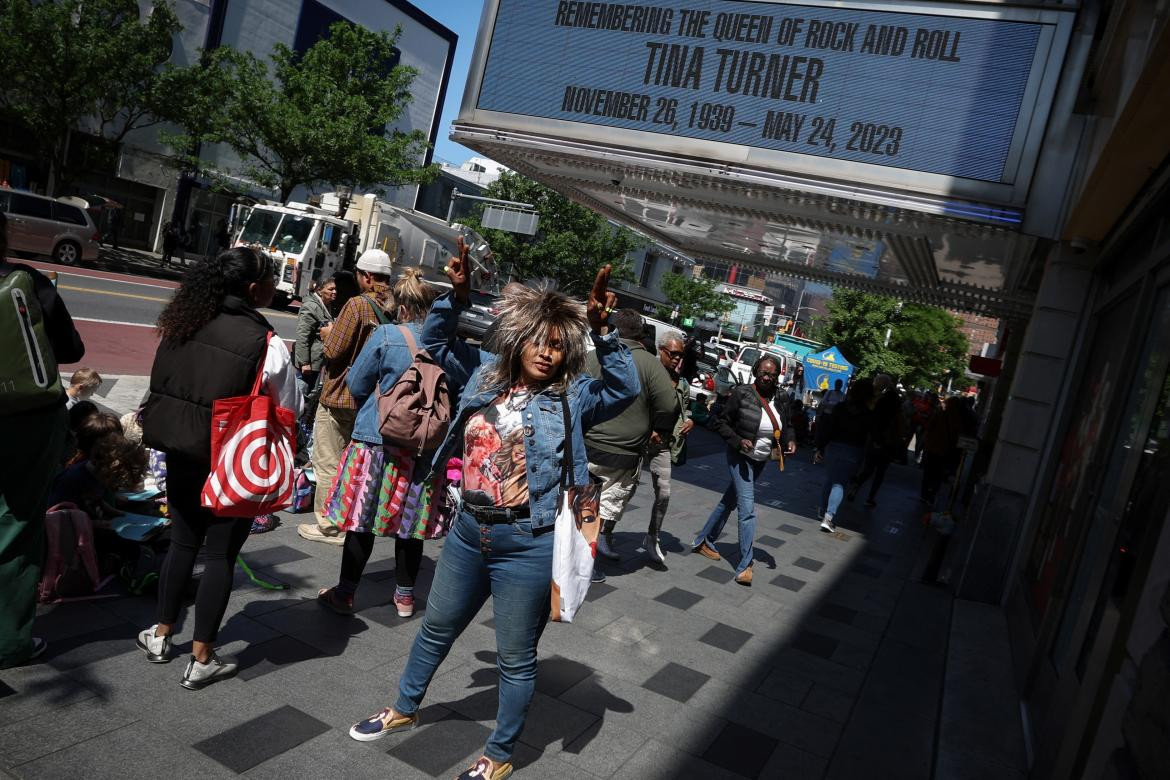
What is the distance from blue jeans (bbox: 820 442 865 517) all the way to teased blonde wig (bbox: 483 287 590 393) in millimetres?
6772

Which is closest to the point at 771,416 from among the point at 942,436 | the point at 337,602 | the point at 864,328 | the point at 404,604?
the point at 404,604

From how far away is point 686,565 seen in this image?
23.8 feet

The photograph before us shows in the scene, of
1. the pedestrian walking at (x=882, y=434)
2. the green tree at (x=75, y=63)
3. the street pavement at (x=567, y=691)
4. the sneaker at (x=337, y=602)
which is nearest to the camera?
the street pavement at (x=567, y=691)

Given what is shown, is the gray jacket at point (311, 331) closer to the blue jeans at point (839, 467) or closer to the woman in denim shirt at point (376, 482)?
the woman in denim shirt at point (376, 482)

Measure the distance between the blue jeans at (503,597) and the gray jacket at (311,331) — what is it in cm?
368

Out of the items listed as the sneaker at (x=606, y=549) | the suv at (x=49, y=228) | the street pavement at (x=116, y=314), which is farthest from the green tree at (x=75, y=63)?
the sneaker at (x=606, y=549)

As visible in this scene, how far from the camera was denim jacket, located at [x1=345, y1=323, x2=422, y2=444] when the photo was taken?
4.52 metres

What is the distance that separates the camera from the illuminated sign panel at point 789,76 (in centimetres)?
703

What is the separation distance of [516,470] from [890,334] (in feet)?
151

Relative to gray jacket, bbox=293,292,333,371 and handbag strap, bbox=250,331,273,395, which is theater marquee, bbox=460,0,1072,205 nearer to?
gray jacket, bbox=293,292,333,371

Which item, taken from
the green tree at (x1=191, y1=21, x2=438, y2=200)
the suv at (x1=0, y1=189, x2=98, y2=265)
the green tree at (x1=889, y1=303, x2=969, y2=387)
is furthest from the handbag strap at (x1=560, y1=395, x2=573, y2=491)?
the green tree at (x1=889, y1=303, x2=969, y2=387)

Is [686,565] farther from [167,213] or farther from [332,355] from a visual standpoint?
[167,213]

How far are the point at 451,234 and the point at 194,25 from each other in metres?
12.8

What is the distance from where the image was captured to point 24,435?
10.8 feet
